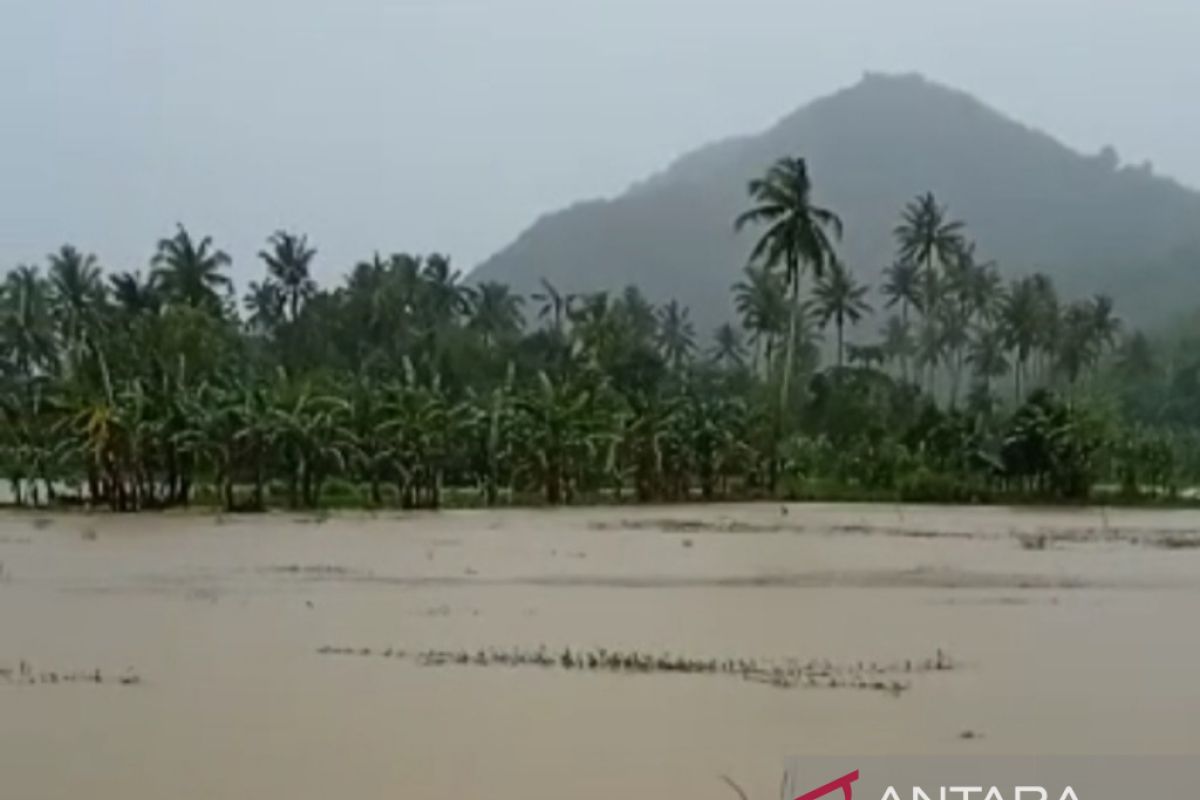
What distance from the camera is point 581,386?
334 inches

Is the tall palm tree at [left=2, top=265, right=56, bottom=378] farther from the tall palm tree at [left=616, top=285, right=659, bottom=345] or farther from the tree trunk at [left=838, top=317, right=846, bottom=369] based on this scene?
the tree trunk at [left=838, top=317, right=846, bottom=369]

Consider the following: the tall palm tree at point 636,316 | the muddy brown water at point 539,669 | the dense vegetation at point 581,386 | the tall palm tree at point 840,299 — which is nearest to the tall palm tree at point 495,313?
the dense vegetation at point 581,386

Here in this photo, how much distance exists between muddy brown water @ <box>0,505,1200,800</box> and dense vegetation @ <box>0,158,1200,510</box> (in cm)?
107

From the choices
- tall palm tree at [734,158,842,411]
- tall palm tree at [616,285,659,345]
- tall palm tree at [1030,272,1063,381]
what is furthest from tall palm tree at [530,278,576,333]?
tall palm tree at [1030,272,1063,381]

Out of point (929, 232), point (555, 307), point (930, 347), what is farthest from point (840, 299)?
point (555, 307)

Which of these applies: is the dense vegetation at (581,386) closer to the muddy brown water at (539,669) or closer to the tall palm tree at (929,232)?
the tall palm tree at (929,232)

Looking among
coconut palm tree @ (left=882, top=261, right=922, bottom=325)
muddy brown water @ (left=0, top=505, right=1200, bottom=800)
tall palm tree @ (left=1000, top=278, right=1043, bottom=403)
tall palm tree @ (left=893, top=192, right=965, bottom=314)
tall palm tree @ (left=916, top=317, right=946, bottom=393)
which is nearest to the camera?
muddy brown water @ (left=0, top=505, right=1200, bottom=800)

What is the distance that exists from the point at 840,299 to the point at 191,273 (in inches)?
164

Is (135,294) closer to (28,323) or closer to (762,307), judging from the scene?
(28,323)

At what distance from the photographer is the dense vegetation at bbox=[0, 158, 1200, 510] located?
7.24 meters

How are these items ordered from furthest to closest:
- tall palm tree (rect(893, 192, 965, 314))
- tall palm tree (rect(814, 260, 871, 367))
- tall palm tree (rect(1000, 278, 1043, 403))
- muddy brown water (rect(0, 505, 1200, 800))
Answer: tall palm tree (rect(814, 260, 871, 367))
tall palm tree (rect(893, 192, 965, 314))
tall palm tree (rect(1000, 278, 1043, 403))
muddy brown water (rect(0, 505, 1200, 800))

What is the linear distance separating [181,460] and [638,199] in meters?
2.84

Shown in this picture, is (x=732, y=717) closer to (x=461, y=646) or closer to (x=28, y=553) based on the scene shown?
(x=461, y=646)

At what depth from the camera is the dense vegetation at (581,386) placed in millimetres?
7242
